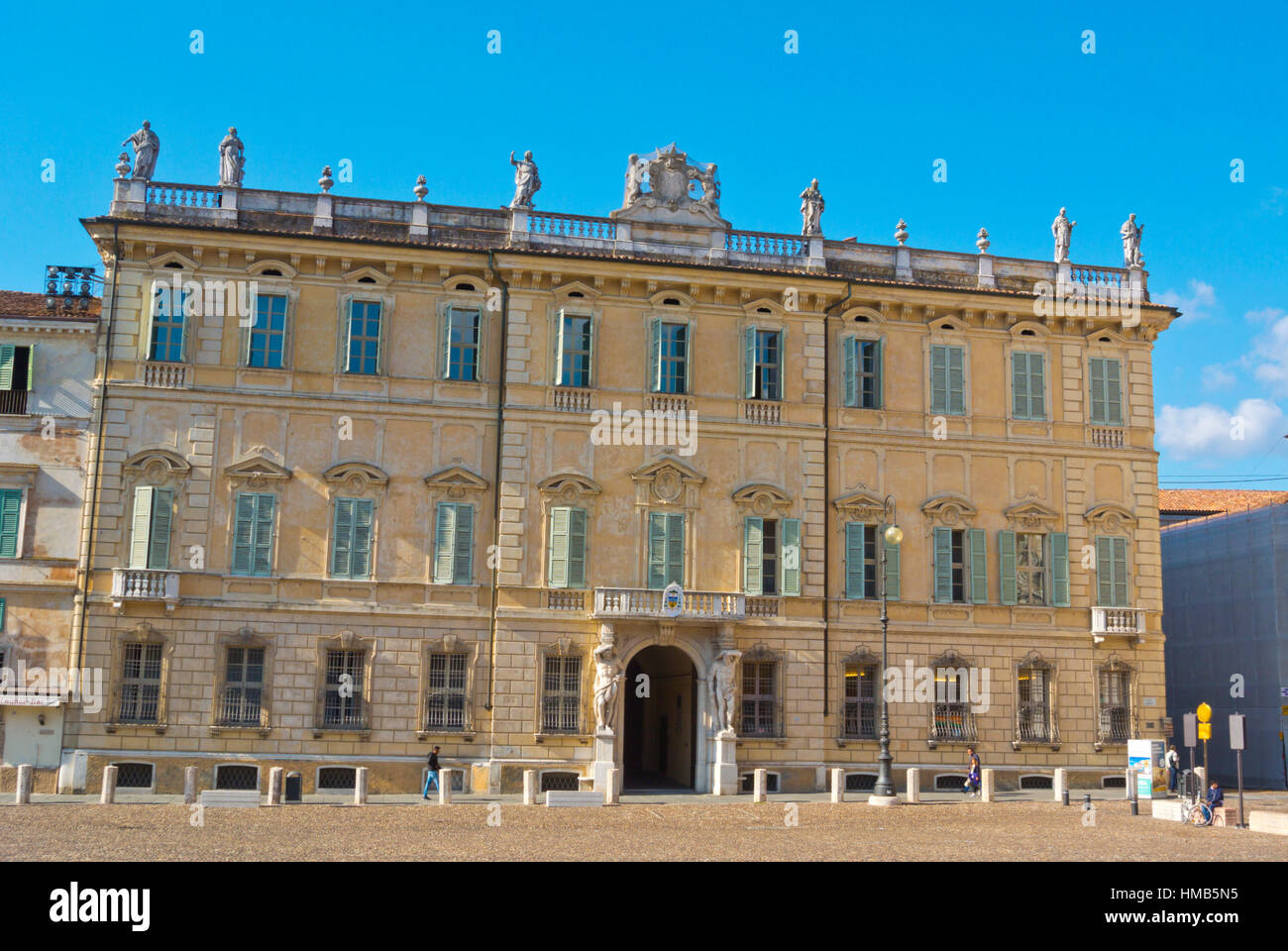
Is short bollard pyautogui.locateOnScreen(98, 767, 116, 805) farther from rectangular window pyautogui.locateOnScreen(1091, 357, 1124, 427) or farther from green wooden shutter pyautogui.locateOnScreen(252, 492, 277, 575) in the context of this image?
rectangular window pyautogui.locateOnScreen(1091, 357, 1124, 427)

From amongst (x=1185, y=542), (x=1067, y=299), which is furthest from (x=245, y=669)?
(x=1185, y=542)

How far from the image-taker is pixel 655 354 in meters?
37.1

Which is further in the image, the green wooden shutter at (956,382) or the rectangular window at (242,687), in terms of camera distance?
the green wooden shutter at (956,382)

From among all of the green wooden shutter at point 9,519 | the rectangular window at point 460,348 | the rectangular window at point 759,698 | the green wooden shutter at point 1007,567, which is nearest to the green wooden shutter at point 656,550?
the rectangular window at point 759,698

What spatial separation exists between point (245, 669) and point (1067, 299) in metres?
26.5

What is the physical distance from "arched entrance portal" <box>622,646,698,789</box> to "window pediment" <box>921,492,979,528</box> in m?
8.40

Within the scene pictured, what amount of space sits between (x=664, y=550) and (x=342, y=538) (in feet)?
29.1

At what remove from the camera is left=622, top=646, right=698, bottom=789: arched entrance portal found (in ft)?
123

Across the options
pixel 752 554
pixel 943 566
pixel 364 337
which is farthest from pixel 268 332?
pixel 943 566

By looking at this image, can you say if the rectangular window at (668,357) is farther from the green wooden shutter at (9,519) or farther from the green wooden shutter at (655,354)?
the green wooden shutter at (9,519)

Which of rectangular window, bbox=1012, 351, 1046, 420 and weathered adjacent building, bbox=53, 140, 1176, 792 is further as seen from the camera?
rectangular window, bbox=1012, 351, 1046, 420

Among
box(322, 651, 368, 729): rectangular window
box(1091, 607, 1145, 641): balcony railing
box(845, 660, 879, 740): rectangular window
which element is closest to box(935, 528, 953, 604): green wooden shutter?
box(845, 660, 879, 740): rectangular window

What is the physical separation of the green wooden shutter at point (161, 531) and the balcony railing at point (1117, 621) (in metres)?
26.4

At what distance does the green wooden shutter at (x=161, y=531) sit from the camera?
34.1 meters
